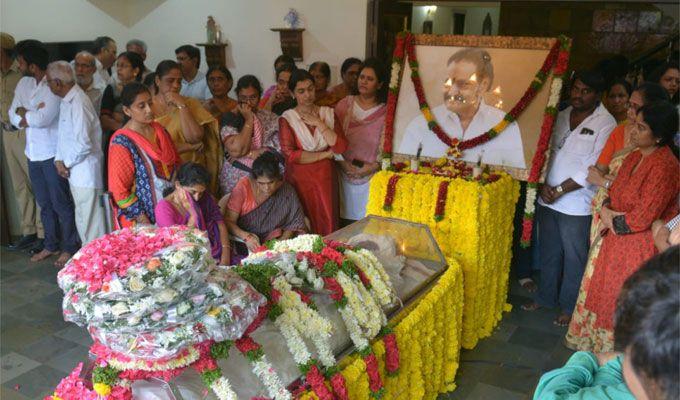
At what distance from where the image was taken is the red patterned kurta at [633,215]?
3396 mm

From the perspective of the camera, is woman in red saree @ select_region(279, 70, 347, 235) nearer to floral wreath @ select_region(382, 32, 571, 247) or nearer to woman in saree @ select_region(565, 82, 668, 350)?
floral wreath @ select_region(382, 32, 571, 247)

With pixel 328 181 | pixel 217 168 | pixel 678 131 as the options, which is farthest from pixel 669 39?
pixel 217 168

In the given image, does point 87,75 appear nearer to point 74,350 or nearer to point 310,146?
point 310,146

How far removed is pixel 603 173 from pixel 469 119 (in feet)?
3.63

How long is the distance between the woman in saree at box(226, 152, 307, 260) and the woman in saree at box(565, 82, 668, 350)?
2.15 metres

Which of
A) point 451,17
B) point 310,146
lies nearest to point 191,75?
point 310,146

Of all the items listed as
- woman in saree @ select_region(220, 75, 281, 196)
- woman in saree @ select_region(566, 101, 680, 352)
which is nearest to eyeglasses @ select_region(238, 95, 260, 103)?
woman in saree @ select_region(220, 75, 281, 196)

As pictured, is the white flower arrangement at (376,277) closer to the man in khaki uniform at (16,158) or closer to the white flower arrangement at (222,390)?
the white flower arrangement at (222,390)

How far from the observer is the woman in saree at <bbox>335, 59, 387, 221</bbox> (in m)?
5.02

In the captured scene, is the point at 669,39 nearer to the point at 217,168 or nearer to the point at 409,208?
the point at 409,208

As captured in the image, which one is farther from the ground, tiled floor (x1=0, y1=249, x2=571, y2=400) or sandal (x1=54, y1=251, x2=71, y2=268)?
sandal (x1=54, y1=251, x2=71, y2=268)

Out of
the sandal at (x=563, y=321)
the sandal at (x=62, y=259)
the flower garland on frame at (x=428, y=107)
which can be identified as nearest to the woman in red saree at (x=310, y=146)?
the flower garland on frame at (x=428, y=107)

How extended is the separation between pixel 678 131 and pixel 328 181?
2600 mm

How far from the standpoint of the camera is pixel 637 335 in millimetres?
1144
